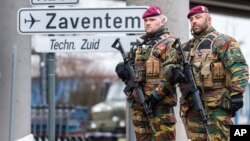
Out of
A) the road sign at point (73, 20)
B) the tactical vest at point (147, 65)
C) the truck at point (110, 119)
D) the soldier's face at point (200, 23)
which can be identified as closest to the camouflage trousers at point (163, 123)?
the tactical vest at point (147, 65)

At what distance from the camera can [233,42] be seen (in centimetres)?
686

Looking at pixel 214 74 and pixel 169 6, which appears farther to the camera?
pixel 169 6

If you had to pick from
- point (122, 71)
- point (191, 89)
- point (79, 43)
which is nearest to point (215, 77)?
point (191, 89)

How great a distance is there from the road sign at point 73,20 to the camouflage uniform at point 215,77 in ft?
4.60

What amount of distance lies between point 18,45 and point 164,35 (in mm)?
3181

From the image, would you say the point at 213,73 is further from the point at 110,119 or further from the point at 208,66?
the point at 110,119

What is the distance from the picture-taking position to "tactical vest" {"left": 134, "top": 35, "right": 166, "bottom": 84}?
7258 mm

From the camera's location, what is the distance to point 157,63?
7.25 metres

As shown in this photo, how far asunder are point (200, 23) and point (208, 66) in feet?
1.32

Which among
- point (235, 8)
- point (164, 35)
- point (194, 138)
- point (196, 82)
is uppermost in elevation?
point (235, 8)

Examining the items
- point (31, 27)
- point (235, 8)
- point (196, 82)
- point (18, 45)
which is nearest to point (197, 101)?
point (196, 82)

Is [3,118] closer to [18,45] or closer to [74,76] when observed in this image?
[18,45]

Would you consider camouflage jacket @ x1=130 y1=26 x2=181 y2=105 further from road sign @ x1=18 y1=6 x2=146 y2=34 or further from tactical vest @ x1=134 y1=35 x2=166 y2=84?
road sign @ x1=18 y1=6 x2=146 y2=34

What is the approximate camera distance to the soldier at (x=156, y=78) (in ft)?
23.6
